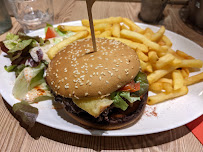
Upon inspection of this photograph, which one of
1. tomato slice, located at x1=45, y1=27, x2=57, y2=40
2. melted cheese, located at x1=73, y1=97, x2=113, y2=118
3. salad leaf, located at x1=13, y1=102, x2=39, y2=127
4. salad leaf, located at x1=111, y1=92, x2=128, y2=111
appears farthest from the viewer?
tomato slice, located at x1=45, y1=27, x2=57, y2=40

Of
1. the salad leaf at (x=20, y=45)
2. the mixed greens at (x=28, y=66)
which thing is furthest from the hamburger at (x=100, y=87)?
the salad leaf at (x=20, y=45)

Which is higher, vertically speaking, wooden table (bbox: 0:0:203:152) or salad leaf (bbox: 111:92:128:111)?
salad leaf (bbox: 111:92:128:111)

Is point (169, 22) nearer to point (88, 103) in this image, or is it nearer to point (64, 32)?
point (64, 32)

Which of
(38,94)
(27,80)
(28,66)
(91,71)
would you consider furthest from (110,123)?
(28,66)

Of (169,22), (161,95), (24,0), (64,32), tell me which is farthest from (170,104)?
(24,0)

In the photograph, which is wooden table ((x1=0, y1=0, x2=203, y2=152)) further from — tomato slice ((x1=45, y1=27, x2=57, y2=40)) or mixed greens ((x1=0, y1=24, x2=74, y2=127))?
tomato slice ((x1=45, y1=27, x2=57, y2=40))

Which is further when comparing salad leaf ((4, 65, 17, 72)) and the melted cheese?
salad leaf ((4, 65, 17, 72))

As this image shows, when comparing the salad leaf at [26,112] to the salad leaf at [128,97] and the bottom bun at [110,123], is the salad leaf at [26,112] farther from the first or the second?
the salad leaf at [128,97]

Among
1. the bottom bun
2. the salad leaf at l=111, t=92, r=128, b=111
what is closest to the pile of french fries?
the bottom bun
